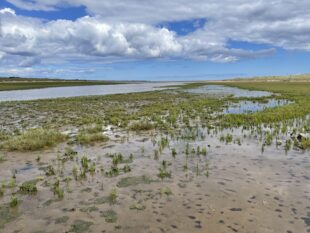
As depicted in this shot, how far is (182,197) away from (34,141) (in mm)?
10768

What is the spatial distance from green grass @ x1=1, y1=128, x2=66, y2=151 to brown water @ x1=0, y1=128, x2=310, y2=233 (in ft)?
4.89

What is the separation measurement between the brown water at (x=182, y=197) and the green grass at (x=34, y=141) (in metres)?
1.49

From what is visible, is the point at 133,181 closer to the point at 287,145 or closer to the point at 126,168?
the point at 126,168

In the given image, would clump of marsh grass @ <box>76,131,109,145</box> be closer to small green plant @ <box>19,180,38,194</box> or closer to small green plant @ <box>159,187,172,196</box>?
small green plant @ <box>19,180,38,194</box>

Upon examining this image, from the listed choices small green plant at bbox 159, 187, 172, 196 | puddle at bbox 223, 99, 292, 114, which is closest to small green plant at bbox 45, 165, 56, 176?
small green plant at bbox 159, 187, 172, 196

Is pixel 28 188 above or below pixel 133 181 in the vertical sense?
above

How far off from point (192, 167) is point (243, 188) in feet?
9.68

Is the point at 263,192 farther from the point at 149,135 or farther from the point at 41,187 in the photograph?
the point at 149,135

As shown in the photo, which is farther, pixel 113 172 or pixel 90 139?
pixel 90 139

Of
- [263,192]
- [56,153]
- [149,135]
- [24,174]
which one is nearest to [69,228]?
[24,174]

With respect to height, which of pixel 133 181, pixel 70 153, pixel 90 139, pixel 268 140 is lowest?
pixel 133 181

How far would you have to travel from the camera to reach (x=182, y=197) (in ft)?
32.6

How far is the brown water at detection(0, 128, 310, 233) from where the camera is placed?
8156mm

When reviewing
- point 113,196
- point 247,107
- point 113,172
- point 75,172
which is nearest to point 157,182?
point 113,196
